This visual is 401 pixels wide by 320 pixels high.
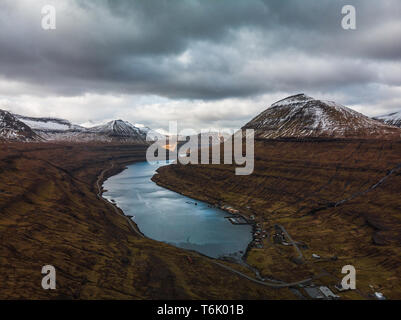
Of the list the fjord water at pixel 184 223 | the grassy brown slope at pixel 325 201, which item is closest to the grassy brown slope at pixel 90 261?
the fjord water at pixel 184 223

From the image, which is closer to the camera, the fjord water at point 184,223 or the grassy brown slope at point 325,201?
the grassy brown slope at point 325,201

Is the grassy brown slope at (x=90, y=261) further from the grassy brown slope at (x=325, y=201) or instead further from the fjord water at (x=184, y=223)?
the grassy brown slope at (x=325, y=201)

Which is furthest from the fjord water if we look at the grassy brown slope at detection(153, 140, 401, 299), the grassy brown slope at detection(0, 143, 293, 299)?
the grassy brown slope at detection(0, 143, 293, 299)

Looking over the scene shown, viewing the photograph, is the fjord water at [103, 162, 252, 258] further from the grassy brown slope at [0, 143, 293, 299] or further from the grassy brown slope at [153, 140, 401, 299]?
the grassy brown slope at [0, 143, 293, 299]

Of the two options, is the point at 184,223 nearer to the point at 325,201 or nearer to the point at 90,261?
the point at 90,261
